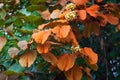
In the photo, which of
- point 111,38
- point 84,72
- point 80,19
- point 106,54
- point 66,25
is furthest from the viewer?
point 106,54

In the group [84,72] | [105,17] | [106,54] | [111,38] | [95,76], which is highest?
[105,17]

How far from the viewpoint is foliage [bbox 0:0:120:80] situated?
106 centimetres

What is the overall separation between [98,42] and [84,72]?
0.56m

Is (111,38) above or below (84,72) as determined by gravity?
→ below

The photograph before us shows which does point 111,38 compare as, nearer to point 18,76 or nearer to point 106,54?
point 106,54

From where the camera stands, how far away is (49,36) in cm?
107

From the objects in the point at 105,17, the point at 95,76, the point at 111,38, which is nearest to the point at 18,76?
the point at 105,17

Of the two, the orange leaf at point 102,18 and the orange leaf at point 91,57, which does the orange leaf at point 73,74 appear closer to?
the orange leaf at point 91,57

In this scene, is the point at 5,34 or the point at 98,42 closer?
the point at 5,34

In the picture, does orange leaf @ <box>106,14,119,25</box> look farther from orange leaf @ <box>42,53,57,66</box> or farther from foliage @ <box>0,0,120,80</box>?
orange leaf @ <box>42,53,57,66</box>

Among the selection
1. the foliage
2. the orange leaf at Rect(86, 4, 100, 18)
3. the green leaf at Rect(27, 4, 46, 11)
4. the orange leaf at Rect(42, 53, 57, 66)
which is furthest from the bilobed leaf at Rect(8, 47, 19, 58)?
the orange leaf at Rect(86, 4, 100, 18)

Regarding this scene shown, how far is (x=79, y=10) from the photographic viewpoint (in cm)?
114

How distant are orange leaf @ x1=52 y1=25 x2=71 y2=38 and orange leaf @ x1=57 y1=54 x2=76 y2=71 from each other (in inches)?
4.5

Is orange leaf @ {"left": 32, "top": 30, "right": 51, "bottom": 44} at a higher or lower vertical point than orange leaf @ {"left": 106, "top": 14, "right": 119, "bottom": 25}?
higher
